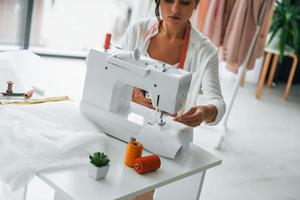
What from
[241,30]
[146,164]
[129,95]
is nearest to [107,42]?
[129,95]

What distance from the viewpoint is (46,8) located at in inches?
194

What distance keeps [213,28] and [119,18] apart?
87.7 inches

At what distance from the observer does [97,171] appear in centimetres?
133

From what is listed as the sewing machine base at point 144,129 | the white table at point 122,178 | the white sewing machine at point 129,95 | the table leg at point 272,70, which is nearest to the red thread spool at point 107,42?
the white sewing machine at point 129,95

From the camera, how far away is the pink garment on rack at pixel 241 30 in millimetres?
3305

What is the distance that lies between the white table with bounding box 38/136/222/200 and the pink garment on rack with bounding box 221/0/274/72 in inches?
72.5

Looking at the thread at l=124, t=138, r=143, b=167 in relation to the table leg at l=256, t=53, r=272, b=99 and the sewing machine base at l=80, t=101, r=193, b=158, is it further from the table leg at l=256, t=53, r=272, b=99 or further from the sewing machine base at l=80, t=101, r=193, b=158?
the table leg at l=256, t=53, r=272, b=99

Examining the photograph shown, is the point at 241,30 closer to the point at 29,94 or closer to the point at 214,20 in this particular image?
the point at 214,20

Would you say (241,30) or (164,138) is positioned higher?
(241,30)

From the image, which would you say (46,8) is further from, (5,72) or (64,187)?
(64,187)

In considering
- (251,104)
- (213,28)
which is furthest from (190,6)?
(251,104)

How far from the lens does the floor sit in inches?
119

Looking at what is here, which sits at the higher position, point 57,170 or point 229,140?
point 57,170

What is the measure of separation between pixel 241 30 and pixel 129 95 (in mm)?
1861
